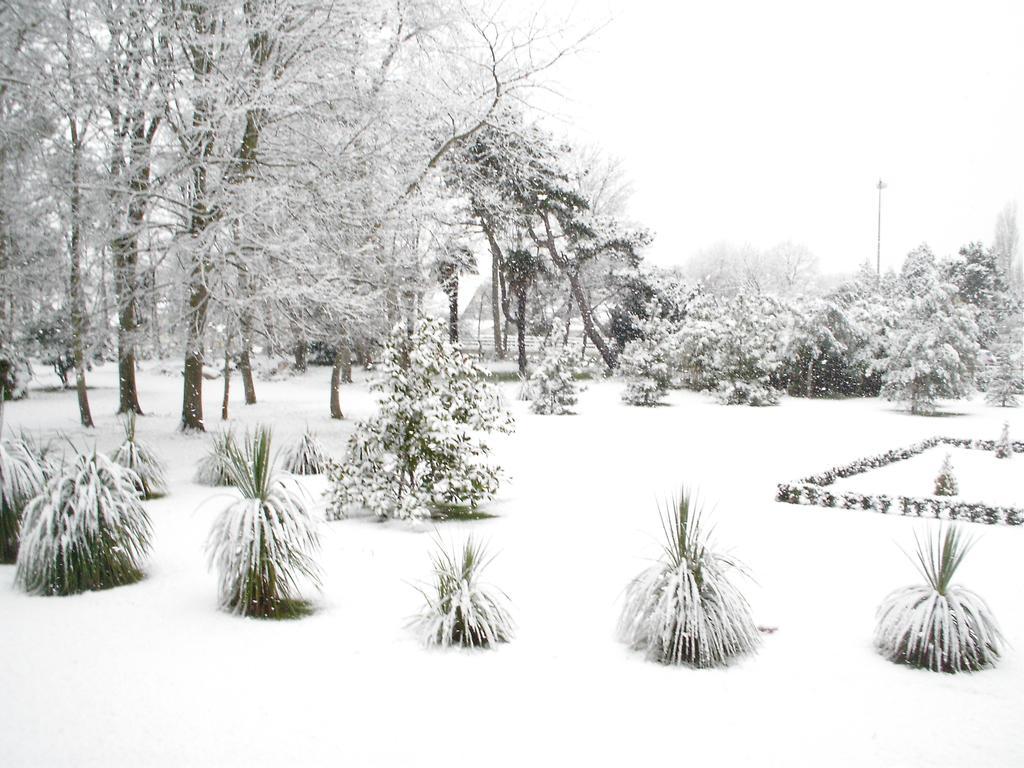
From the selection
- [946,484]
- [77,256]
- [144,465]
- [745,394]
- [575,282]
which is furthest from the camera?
[575,282]

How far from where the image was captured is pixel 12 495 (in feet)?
17.5

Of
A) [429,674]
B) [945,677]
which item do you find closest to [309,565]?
[429,674]

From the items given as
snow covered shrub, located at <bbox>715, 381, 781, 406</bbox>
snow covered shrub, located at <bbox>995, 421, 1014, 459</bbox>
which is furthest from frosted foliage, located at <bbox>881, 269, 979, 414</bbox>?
snow covered shrub, located at <bbox>995, 421, 1014, 459</bbox>

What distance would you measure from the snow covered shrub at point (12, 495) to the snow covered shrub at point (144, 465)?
6.30 feet

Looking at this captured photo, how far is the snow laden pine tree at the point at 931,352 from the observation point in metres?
18.6

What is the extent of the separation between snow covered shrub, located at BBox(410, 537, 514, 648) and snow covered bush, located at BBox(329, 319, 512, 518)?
277 cm

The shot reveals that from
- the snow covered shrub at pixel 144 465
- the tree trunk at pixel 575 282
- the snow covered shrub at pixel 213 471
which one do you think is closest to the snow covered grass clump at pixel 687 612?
the snow covered shrub at pixel 144 465

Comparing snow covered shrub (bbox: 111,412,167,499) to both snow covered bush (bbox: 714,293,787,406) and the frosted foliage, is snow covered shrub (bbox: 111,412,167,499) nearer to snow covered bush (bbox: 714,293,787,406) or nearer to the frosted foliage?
snow covered bush (bbox: 714,293,787,406)

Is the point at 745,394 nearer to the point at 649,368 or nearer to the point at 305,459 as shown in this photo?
the point at 649,368

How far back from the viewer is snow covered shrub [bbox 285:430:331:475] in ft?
31.8

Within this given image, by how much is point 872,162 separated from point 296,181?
47.0 ft

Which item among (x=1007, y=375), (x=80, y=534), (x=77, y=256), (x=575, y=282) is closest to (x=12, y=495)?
(x=80, y=534)

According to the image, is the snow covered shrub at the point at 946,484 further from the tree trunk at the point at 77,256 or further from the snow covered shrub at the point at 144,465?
the tree trunk at the point at 77,256

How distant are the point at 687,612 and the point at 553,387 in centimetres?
1415
